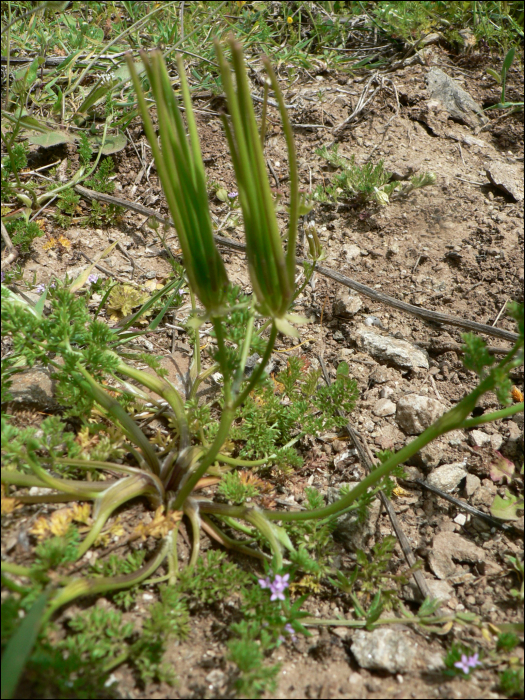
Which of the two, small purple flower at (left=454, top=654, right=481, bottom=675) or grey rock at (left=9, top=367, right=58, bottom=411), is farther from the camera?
grey rock at (left=9, top=367, right=58, bottom=411)

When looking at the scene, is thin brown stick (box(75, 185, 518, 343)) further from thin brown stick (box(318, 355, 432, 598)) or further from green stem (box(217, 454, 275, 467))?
green stem (box(217, 454, 275, 467))

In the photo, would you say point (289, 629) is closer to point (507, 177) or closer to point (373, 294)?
point (373, 294)

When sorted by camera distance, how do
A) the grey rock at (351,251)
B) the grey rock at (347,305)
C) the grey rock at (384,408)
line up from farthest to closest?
the grey rock at (351,251) < the grey rock at (347,305) < the grey rock at (384,408)

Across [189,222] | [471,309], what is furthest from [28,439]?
[471,309]

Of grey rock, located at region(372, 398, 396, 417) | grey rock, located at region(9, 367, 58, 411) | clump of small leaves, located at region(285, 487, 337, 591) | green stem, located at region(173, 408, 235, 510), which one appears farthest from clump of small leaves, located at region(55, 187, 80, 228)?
clump of small leaves, located at region(285, 487, 337, 591)

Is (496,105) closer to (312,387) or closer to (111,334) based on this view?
(312,387)

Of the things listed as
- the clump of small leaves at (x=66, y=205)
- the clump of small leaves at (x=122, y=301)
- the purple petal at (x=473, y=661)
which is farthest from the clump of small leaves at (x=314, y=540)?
the clump of small leaves at (x=66, y=205)

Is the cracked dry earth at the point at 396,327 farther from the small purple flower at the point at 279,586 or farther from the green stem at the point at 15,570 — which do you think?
the green stem at the point at 15,570
